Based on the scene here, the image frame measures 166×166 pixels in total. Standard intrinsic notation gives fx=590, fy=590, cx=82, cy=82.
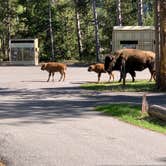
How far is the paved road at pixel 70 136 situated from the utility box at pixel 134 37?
3767 cm

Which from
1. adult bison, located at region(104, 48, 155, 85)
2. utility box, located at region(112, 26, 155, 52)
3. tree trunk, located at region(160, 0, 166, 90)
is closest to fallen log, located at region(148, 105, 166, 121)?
tree trunk, located at region(160, 0, 166, 90)

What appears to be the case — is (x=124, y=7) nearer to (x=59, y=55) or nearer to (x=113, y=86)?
(x=59, y=55)

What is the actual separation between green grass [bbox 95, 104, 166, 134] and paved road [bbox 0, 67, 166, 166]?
0.43m

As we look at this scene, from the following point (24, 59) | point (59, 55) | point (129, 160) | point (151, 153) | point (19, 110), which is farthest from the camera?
point (59, 55)

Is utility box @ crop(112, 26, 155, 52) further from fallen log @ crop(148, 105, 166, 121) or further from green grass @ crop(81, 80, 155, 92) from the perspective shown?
fallen log @ crop(148, 105, 166, 121)

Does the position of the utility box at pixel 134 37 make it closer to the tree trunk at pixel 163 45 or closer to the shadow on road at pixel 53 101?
the shadow on road at pixel 53 101

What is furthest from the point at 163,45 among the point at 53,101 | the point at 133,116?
the point at 133,116

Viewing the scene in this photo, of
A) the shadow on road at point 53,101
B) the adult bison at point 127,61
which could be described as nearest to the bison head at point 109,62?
the adult bison at point 127,61

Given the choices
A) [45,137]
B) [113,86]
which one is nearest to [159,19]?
[113,86]

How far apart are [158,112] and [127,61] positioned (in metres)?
15.1

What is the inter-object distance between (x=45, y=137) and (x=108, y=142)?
158 centimetres

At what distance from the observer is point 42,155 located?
11117mm

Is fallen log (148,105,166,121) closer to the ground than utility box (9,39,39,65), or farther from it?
closer to the ground

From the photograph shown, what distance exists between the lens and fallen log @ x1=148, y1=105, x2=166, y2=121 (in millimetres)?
16406
